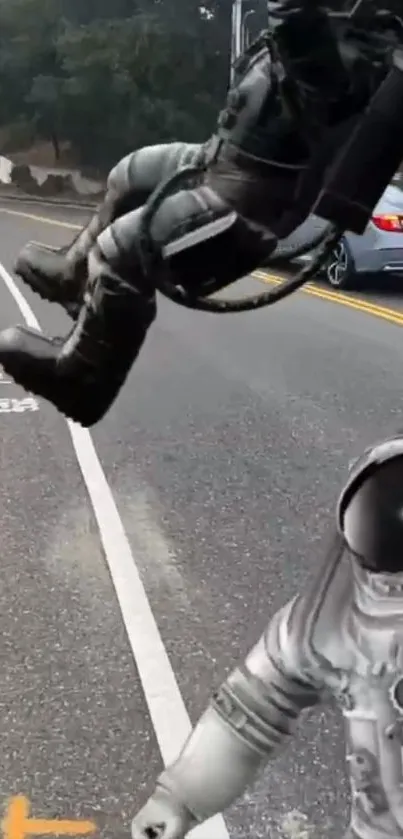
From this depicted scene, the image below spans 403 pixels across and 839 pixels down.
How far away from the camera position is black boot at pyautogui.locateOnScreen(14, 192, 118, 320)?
171 cm

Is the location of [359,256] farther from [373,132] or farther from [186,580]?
[373,132]

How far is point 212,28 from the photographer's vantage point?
117 feet

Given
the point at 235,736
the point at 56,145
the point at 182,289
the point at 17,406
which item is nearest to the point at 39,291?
the point at 182,289

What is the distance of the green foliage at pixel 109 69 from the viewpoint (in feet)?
117

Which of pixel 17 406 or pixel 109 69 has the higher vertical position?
pixel 17 406

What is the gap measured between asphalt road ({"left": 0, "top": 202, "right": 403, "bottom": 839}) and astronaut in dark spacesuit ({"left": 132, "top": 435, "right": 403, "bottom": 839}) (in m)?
0.12

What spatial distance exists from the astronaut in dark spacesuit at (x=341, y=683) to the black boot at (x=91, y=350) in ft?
1.03

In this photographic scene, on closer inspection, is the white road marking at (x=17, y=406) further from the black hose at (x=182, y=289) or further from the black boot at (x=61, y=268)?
the black hose at (x=182, y=289)

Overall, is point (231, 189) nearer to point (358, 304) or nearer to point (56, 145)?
point (358, 304)

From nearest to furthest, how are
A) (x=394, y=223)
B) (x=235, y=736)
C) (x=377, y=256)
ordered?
(x=235, y=736) → (x=394, y=223) → (x=377, y=256)

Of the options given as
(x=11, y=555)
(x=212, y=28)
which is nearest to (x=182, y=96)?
(x=212, y=28)

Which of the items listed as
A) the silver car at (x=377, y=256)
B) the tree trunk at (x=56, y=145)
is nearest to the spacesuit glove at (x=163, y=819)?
the silver car at (x=377, y=256)

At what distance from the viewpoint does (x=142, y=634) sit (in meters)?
5.11

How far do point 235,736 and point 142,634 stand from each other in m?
3.37
